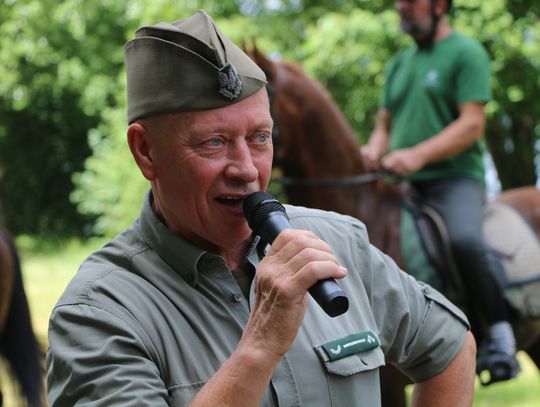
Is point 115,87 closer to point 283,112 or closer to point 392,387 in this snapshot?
point 283,112

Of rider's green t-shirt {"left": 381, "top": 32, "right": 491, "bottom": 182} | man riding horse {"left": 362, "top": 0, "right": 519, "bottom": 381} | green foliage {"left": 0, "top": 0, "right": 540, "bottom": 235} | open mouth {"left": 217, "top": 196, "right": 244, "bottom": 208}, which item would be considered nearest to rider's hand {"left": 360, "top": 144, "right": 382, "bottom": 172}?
man riding horse {"left": 362, "top": 0, "right": 519, "bottom": 381}

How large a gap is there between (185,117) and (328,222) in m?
0.49

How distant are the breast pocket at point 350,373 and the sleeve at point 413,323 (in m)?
0.15

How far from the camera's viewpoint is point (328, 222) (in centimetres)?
212

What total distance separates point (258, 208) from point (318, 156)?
3.35 m

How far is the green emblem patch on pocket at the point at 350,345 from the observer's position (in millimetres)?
1853

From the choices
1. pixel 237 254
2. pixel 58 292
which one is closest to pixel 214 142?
pixel 237 254

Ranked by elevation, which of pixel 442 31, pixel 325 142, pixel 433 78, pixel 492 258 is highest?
pixel 442 31

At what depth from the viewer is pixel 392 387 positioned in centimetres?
461

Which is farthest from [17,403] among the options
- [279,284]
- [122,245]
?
[279,284]

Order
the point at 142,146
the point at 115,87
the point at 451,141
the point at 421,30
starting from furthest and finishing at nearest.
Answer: the point at 115,87 < the point at 421,30 < the point at 451,141 < the point at 142,146

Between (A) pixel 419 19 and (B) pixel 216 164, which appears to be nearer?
(B) pixel 216 164

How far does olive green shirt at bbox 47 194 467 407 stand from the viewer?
1.66 metres

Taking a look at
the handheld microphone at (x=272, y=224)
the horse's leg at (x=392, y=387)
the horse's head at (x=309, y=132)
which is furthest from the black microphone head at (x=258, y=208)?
the horse's head at (x=309, y=132)
